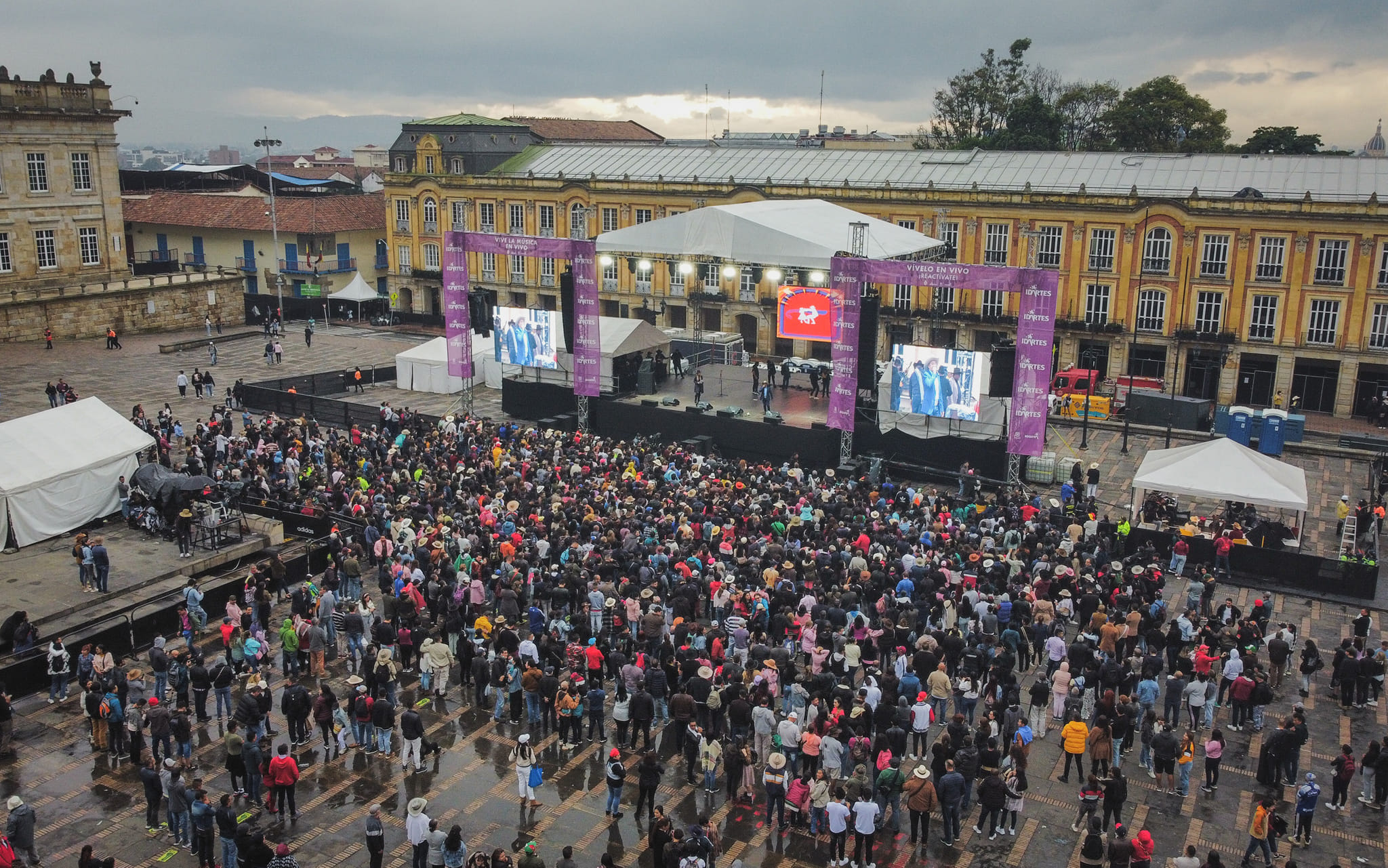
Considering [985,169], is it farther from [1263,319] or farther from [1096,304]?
[1263,319]

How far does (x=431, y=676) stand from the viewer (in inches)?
715

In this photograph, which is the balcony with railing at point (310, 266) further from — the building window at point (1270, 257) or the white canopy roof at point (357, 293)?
the building window at point (1270, 257)

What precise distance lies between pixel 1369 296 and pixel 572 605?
3717cm

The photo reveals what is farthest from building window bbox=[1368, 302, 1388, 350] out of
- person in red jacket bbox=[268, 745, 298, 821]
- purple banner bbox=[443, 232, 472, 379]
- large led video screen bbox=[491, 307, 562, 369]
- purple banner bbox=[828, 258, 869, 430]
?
person in red jacket bbox=[268, 745, 298, 821]

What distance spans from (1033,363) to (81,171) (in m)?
47.9

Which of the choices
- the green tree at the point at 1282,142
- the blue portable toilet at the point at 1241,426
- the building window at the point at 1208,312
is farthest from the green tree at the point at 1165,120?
the blue portable toilet at the point at 1241,426

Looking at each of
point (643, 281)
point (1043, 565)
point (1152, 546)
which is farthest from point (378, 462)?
point (643, 281)

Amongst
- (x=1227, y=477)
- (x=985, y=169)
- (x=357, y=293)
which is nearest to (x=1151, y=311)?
(x=985, y=169)

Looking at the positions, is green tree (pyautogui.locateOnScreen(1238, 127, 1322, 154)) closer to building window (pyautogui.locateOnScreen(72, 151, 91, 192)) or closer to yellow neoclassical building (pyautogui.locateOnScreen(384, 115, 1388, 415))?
yellow neoclassical building (pyautogui.locateOnScreen(384, 115, 1388, 415))

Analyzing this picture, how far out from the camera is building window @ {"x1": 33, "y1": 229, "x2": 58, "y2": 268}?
50884 millimetres

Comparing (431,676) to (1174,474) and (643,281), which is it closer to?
(1174,474)

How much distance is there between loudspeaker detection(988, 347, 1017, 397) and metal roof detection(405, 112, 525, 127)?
1612 inches

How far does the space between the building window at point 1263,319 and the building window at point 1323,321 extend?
1.25 m

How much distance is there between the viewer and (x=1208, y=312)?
44.7m
